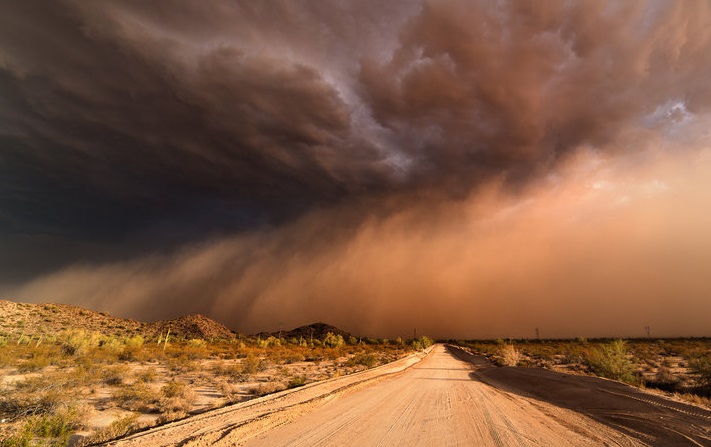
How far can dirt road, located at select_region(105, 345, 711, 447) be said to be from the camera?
27.5 feet

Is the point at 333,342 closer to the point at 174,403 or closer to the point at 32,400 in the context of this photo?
the point at 174,403

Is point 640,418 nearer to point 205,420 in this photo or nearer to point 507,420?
point 507,420

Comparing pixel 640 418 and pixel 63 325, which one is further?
pixel 63 325

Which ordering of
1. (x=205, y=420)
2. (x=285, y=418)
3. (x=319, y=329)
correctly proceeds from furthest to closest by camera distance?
(x=319, y=329), (x=285, y=418), (x=205, y=420)

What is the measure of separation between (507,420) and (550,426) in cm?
118

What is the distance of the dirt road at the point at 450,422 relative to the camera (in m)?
8.37

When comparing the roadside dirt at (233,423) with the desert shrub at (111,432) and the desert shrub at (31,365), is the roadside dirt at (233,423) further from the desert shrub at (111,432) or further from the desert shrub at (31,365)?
the desert shrub at (31,365)

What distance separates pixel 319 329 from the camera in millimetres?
188125

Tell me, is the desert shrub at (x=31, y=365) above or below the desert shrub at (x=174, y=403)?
above

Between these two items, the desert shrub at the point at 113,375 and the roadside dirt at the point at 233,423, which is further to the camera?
the desert shrub at the point at 113,375

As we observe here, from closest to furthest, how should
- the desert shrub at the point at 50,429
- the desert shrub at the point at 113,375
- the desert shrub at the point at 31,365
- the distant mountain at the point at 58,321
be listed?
the desert shrub at the point at 50,429, the desert shrub at the point at 113,375, the desert shrub at the point at 31,365, the distant mountain at the point at 58,321

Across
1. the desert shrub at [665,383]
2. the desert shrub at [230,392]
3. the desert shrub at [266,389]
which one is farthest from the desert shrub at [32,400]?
the desert shrub at [665,383]

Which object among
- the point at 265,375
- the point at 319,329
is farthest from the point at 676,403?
the point at 319,329

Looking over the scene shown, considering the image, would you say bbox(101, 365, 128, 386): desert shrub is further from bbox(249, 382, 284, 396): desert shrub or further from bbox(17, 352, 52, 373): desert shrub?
bbox(249, 382, 284, 396): desert shrub
